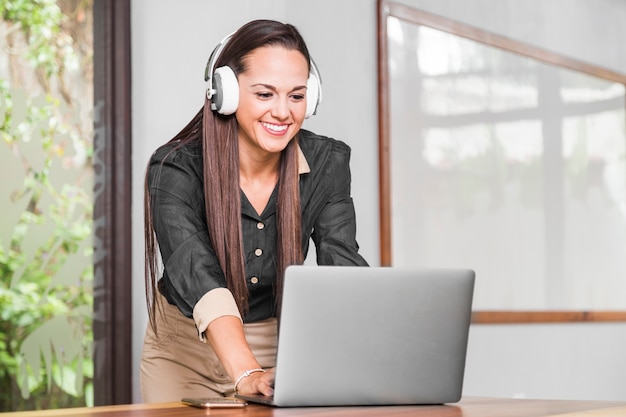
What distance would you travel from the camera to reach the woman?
7.07ft

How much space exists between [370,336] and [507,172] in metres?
3.01

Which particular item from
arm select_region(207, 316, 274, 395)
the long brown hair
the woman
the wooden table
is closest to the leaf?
the woman

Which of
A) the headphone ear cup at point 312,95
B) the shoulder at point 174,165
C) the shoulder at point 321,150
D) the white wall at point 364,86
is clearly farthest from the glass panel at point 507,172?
the shoulder at point 174,165

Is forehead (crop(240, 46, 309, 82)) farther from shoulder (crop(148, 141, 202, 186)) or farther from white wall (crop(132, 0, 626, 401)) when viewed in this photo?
white wall (crop(132, 0, 626, 401))

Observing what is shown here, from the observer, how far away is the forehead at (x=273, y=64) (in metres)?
2.21

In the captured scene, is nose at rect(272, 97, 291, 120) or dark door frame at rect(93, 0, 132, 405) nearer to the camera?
nose at rect(272, 97, 291, 120)

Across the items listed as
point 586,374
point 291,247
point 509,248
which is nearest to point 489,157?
point 509,248

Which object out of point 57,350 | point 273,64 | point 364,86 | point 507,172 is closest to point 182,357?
point 273,64

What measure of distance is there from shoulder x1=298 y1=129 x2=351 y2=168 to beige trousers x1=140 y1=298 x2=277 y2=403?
0.41m

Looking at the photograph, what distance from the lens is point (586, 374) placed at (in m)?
4.91

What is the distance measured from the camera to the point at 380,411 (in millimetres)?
1598

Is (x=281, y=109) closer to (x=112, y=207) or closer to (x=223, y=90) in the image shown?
(x=223, y=90)

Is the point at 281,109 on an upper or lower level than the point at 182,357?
upper

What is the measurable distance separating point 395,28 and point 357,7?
21 centimetres
